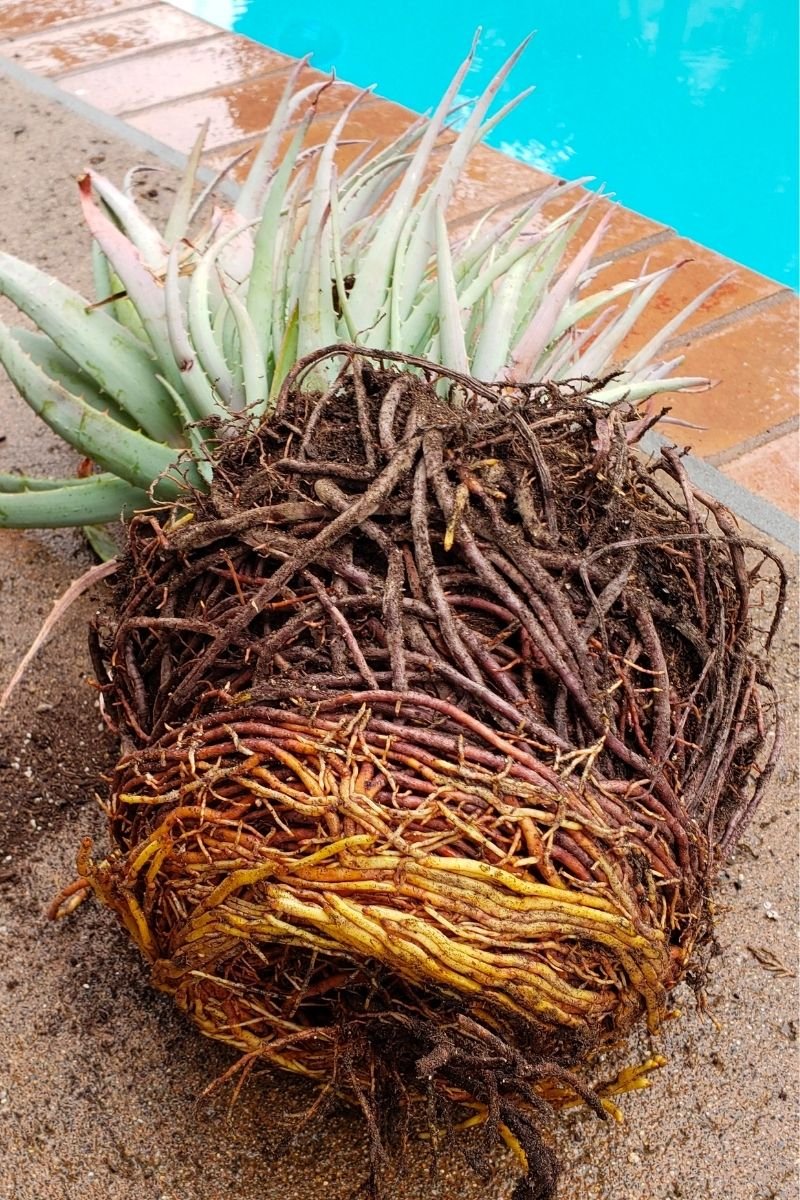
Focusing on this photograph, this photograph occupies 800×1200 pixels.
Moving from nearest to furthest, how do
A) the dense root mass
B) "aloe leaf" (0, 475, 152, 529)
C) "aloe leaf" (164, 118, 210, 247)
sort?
1. the dense root mass
2. "aloe leaf" (0, 475, 152, 529)
3. "aloe leaf" (164, 118, 210, 247)

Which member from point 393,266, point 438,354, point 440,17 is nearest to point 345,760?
point 438,354

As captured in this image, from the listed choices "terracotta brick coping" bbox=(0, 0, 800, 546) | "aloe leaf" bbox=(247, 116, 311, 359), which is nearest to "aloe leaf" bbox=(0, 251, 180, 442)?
"aloe leaf" bbox=(247, 116, 311, 359)

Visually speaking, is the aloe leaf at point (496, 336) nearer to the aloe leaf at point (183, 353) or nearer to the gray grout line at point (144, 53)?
the aloe leaf at point (183, 353)

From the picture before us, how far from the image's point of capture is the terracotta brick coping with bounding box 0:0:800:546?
9.42ft

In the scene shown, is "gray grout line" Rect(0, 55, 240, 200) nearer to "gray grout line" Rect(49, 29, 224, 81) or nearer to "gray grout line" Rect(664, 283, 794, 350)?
"gray grout line" Rect(49, 29, 224, 81)

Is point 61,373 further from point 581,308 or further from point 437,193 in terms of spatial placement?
point 581,308

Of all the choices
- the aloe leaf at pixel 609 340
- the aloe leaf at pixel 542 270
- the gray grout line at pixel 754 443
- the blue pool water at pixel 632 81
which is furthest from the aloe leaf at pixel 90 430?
the blue pool water at pixel 632 81

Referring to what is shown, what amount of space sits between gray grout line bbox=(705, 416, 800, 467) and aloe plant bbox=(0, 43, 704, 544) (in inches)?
24.7

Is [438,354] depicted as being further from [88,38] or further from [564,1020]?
[88,38]

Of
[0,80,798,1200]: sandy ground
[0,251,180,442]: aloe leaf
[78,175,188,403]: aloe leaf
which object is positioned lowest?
[0,80,798,1200]: sandy ground

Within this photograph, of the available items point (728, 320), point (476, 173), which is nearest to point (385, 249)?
point (728, 320)

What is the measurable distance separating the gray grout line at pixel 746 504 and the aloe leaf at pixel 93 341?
1.11 meters

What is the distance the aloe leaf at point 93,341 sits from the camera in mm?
2082

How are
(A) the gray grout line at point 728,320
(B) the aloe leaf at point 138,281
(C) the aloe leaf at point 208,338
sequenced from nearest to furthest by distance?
(C) the aloe leaf at point 208,338
(B) the aloe leaf at point 138,281
(A) the gray grout line at point 728,320
